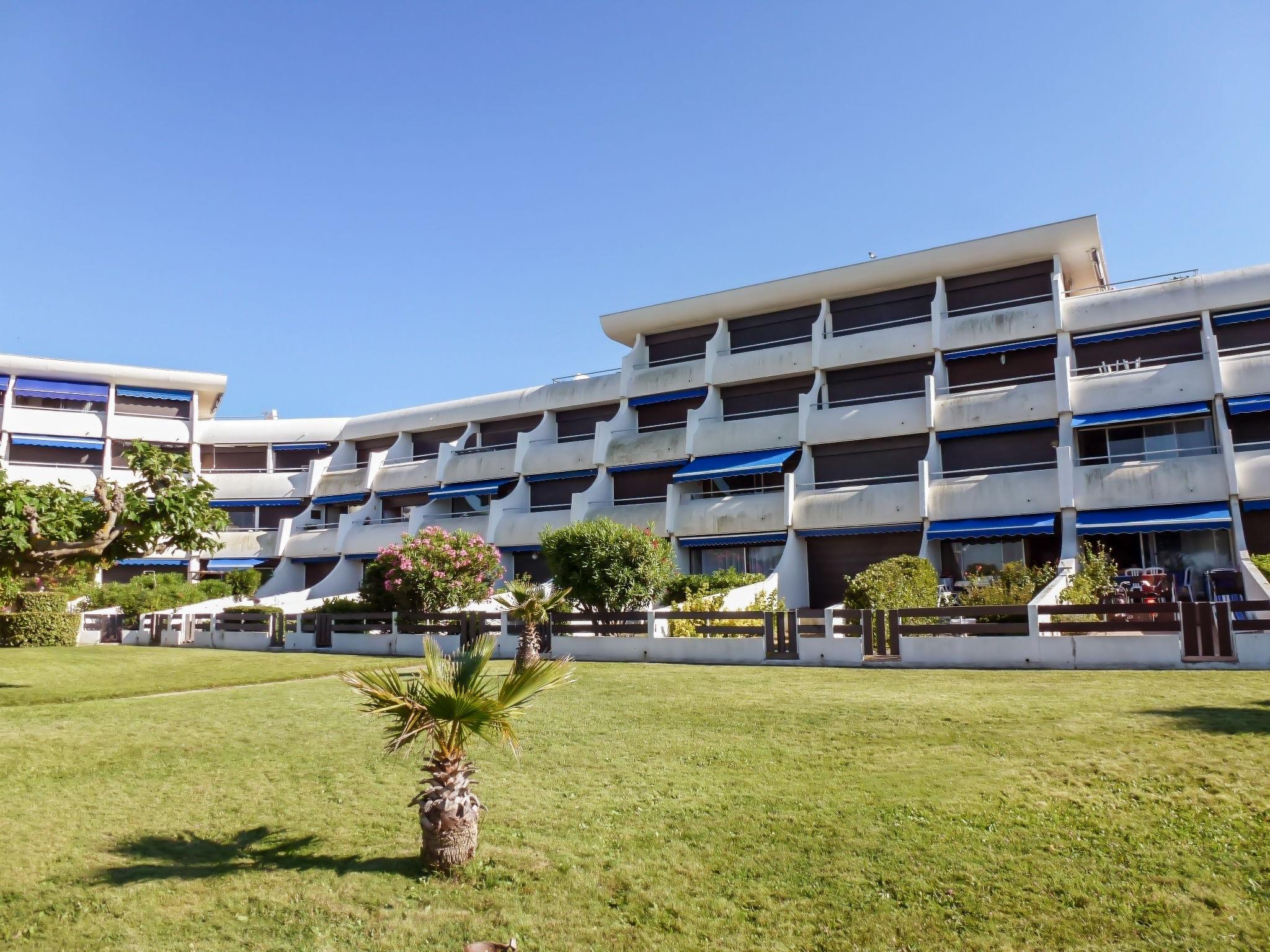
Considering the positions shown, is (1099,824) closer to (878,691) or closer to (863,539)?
(878,691)

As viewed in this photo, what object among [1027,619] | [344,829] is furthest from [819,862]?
[1027,619]

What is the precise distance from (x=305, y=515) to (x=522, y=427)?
42.1ft

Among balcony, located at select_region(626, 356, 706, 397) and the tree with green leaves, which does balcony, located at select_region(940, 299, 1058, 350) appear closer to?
balcony, located at select_region(626, 356, 706, 397)

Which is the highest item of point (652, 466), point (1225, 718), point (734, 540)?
point (652, 466)

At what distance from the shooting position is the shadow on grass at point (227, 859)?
24.4 ft

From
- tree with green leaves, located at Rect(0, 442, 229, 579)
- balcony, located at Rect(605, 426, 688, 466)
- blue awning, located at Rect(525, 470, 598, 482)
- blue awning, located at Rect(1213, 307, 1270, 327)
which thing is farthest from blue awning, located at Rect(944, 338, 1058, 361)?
tree with green leaves, located at Rect(0, 442, 229, 579)

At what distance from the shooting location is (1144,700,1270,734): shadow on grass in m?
10.1

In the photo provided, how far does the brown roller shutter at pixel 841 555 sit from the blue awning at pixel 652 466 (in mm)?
6191

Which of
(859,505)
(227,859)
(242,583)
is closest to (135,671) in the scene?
(227,859)

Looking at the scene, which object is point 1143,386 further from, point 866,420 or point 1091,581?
point 1091,581

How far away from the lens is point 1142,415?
28750 mm

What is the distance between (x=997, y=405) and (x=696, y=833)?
87.8 feet

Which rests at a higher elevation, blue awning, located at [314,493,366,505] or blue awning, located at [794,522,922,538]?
blue awning, located at [314,493,366,505]

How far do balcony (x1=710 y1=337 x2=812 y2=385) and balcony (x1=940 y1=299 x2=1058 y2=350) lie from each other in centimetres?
530
